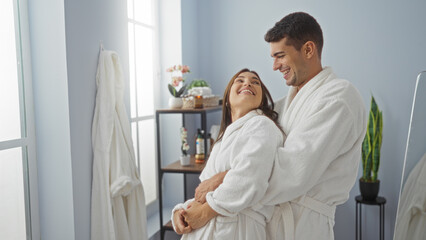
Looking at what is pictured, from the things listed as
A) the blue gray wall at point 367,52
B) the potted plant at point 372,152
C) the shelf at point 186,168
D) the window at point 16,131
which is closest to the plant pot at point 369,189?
the potted plant at point 372,152

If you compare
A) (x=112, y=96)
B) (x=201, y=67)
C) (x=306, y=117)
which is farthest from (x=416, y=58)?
A: (x=112, y=96)

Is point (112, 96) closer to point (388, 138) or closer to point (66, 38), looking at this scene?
point (66, 38)

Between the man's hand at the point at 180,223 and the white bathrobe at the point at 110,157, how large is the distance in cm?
61

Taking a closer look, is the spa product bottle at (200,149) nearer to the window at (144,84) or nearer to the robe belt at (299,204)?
the window at (144,84)

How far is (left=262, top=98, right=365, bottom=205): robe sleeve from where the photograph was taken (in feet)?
4.26

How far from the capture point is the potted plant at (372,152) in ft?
9.02

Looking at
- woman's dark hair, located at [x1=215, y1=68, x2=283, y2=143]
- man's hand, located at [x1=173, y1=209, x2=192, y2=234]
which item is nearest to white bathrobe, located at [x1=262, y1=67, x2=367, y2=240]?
woman's dark hair, located at [x1=215, y1=68, x2=283, y2=143]

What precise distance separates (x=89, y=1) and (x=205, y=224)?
1277 mm

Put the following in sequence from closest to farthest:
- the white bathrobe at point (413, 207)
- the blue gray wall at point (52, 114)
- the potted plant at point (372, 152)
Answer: the blue gray wall at point (52, 114) → the white bathrobe at point (413, 207) → the potted plant at point (372, 152)

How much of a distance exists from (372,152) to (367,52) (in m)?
0.75

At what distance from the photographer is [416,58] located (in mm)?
2826

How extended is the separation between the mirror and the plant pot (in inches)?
23.6

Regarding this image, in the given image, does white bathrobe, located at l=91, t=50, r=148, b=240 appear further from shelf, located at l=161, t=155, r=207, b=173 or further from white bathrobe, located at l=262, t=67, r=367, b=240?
white bathrobe, located at l=262, t=67, r=367, b=240

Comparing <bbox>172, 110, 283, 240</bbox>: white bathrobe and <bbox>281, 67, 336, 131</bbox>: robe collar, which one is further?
<bbox>281, 67, 336, 131</bbox>: robe collar
